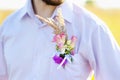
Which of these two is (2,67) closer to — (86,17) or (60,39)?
(60,39)

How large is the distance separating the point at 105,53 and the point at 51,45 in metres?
0.44


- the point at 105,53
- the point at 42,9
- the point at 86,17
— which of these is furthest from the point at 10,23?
the point at 105,53

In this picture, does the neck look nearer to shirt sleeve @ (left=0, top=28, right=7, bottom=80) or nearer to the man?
the man

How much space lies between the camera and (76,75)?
5.34 metres

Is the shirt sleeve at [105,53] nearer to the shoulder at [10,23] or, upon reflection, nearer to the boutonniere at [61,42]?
the boutonniere at [61,42]

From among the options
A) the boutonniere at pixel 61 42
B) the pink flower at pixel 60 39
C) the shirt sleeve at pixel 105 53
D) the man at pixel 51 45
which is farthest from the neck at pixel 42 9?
the shirt sleeve at pixel 105 53

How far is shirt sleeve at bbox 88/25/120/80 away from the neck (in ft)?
1.37

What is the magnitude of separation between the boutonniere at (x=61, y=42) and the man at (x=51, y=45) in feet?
0.15

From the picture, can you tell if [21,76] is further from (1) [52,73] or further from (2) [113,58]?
(2) [113,58]

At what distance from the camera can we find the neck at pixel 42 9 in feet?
18.0

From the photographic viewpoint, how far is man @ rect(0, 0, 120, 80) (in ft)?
17.4

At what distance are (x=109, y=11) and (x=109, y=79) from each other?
29055 millimetres

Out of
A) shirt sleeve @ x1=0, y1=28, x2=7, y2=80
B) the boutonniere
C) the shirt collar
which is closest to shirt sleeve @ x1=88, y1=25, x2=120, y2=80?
the boutonniere

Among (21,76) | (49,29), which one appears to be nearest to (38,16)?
(49,29)
